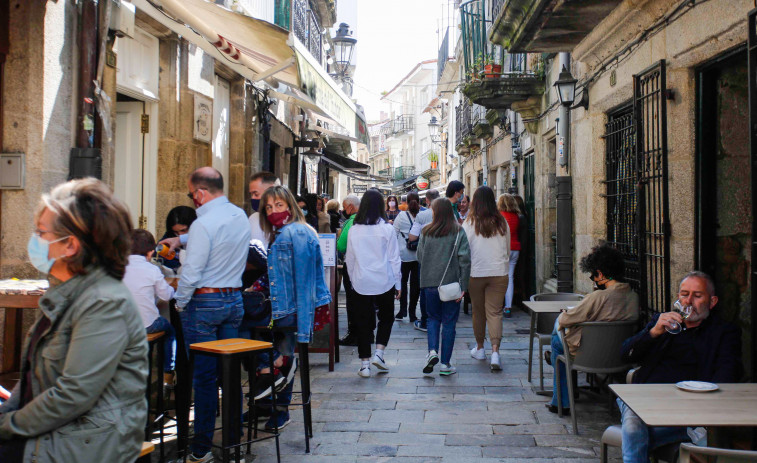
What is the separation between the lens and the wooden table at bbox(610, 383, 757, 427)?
2.82 metres

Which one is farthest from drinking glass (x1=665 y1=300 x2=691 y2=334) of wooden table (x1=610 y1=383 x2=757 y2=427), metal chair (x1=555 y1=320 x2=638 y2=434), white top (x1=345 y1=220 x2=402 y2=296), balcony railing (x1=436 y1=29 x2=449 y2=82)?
balcony railing (x1=436 y1=29 x2=449 y2=82)

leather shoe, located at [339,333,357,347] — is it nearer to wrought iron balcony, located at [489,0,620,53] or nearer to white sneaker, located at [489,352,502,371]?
white sneaker, located at [489,352,502,371]

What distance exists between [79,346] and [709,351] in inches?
128

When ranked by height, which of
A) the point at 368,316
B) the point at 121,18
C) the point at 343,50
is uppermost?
the point at 343,50

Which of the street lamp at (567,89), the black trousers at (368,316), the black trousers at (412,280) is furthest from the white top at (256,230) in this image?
the black trousers at (412,280)

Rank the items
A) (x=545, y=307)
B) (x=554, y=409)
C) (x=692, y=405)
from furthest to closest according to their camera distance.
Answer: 1. (x=545, y=307)
2. (x=554, y=409)
3. (x=692, y=405)

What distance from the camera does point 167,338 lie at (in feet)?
15.4

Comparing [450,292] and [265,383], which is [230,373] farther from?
[450,292]

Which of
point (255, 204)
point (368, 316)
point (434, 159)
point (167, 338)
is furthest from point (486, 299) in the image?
point (434, 159)

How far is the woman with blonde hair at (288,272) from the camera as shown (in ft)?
16.2

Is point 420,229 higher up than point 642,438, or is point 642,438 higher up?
point 420,229

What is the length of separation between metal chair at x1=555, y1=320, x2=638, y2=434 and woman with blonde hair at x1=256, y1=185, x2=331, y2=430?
6.27 ft

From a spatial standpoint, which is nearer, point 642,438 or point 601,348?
point 642,438

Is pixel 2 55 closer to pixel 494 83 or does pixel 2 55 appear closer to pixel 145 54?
pixel 145 54
